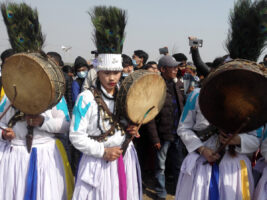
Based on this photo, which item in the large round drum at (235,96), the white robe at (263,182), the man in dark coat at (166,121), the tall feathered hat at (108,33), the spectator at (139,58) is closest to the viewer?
the large round drum at (235,96)

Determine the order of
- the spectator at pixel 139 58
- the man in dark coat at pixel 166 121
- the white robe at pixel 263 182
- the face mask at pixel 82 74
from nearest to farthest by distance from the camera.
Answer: the white robe at pixel 263 182 → the man in dark coat at pixel 166 121 → the face mask at pixel 82 74 → the spectator at pixel 139 58

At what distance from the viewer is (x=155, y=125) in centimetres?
377

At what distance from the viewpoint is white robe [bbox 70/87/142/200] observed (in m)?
2.19

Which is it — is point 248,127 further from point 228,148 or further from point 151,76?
point 151,76

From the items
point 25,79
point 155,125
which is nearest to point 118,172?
point 25,79

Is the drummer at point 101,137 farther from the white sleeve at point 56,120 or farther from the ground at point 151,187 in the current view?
the ground at point 151,187

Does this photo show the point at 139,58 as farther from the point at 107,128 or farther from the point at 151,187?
the point at 107,128

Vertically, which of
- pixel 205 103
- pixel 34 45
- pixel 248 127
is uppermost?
pixel 34 45

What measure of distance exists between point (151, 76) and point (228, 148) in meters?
0.99

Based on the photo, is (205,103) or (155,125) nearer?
(205,103)

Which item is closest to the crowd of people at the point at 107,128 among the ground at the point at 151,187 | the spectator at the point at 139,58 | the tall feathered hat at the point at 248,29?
the tall feathered hat at the point at 248,29

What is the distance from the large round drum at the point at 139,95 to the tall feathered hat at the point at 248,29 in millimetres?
791

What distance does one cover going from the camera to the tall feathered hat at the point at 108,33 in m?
2.32

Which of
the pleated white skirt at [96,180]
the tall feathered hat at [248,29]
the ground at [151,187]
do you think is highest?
the tall feathered hat at [248,29]
